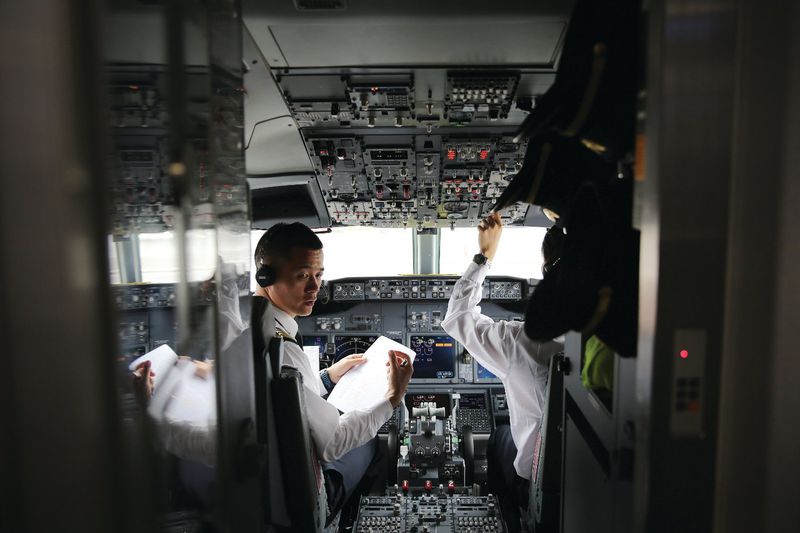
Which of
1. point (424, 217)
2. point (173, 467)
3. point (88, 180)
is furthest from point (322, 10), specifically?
point (424, 217)

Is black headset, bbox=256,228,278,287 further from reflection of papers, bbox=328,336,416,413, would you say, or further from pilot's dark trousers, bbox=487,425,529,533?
pilot's dark trousers, bbox=487,425,529,533

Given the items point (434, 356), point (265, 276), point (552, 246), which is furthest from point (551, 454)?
point (434, 356)

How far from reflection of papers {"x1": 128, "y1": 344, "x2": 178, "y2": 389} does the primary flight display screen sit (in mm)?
3140

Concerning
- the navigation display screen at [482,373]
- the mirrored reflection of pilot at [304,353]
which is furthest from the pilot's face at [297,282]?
the navigation display screen at [482,373]

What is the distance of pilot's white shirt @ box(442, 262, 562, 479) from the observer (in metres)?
2.25

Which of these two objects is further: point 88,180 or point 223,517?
point 223,517

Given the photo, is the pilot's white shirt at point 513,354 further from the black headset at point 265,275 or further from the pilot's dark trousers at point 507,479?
the black headset at point 265,275

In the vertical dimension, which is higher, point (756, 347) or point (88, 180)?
point (88, 180)

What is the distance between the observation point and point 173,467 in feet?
2.56

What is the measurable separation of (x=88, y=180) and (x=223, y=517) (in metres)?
0.73

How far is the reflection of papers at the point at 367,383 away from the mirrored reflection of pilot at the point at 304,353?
10 centimetres

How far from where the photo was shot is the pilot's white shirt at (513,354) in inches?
88.7

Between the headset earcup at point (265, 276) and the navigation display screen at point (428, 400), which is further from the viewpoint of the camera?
the navigation display screen at point (428, 400)

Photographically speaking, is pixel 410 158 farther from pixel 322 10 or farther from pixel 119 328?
pixel 119 328
